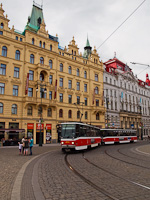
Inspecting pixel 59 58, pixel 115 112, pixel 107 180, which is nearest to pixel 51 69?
pixel 59 58

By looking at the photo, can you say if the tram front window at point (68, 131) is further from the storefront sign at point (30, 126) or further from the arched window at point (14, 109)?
the arched window at point (14, 109)

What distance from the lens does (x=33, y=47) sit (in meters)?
35.6

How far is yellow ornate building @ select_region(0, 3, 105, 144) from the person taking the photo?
104 feet

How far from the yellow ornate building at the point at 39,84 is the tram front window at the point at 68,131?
10445mm

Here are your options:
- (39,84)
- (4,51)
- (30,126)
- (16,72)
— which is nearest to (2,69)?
(16,72)

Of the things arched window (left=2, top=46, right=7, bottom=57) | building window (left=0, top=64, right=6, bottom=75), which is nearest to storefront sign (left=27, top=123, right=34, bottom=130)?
building window (left=0, top=64, right=6, bottom=75)

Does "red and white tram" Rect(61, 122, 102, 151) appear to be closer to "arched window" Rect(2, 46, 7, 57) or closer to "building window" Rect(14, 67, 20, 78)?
"building window" Rect(14, 67, 20, 78)

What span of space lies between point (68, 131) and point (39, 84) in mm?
18615

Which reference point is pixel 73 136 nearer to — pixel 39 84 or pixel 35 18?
pixel 39 84

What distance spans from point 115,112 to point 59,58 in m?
23.3

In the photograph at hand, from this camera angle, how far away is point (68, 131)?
17.7 meters

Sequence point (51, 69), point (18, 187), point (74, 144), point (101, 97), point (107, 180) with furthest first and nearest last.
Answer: point (101, 97), point (51, 69), point (74, 144), point (107, 180), point (18, 187)

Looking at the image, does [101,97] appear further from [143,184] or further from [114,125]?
[143,184]

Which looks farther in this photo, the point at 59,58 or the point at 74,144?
the point at 59,58
